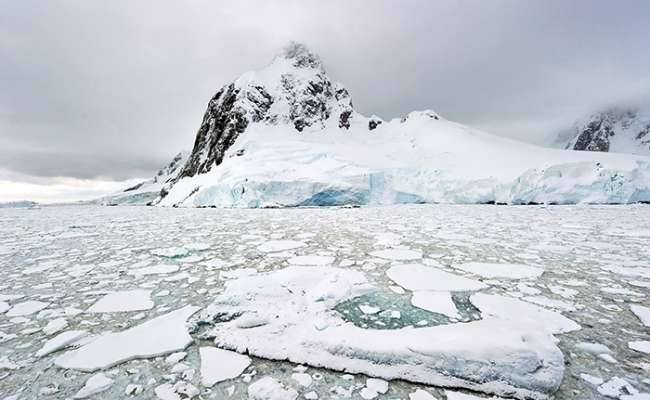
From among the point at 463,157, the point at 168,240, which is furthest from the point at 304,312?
the point at 463,157

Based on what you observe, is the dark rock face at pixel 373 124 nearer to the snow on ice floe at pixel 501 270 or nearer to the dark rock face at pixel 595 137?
the snow on ice floe at pixel 501 270

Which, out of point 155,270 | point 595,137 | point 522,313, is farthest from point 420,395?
point 595,137

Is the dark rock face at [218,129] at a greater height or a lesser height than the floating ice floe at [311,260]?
greater

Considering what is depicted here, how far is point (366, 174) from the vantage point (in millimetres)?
22000

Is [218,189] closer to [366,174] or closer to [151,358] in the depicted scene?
[366,174]

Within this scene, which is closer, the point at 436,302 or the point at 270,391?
the point at 270,391

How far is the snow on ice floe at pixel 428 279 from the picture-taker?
8.38ft

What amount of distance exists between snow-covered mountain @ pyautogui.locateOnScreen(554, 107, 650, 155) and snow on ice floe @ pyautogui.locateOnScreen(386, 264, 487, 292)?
7753 inches

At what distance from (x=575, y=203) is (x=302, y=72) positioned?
1831 inches

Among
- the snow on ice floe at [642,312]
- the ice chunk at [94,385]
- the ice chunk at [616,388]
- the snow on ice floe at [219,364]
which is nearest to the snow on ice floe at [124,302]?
the ice chunk at [94,385]

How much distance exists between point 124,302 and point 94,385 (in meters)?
1.13

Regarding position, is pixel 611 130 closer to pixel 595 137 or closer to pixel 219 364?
pixel 595 137

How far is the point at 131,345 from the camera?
5.51 feet

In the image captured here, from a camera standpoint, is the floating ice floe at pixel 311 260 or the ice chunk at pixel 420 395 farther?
the floating ice floe at pixel 311 260
